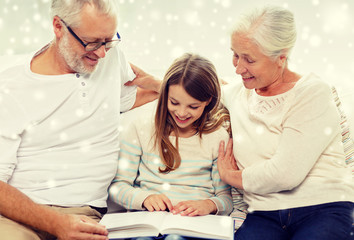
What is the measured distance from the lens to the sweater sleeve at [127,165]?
164 centimetres

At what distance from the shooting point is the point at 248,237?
1.45 metres

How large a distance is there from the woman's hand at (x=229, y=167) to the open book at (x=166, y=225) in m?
0.16

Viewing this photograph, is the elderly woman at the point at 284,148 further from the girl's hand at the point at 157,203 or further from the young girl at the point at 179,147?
the girl's hand at the point at 157,203

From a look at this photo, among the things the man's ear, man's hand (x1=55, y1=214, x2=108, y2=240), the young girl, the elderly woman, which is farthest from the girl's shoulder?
the man's ear

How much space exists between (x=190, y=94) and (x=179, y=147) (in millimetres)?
240

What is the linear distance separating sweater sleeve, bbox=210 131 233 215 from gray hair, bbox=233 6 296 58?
17.0 inches

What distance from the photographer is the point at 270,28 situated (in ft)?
4.89

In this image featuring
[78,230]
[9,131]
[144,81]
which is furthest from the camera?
[144,81]

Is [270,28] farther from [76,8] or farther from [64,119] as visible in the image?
[64,119]

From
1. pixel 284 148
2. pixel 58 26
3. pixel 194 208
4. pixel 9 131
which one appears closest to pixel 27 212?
pixel 9 131

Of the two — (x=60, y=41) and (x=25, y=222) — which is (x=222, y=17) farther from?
(x=25, y=222)

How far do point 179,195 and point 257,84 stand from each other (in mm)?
524

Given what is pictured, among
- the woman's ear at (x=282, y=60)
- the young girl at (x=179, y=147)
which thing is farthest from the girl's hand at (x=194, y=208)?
the woman's ear at (x=282, y=60)

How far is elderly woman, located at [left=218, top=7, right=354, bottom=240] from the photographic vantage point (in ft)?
4.72
